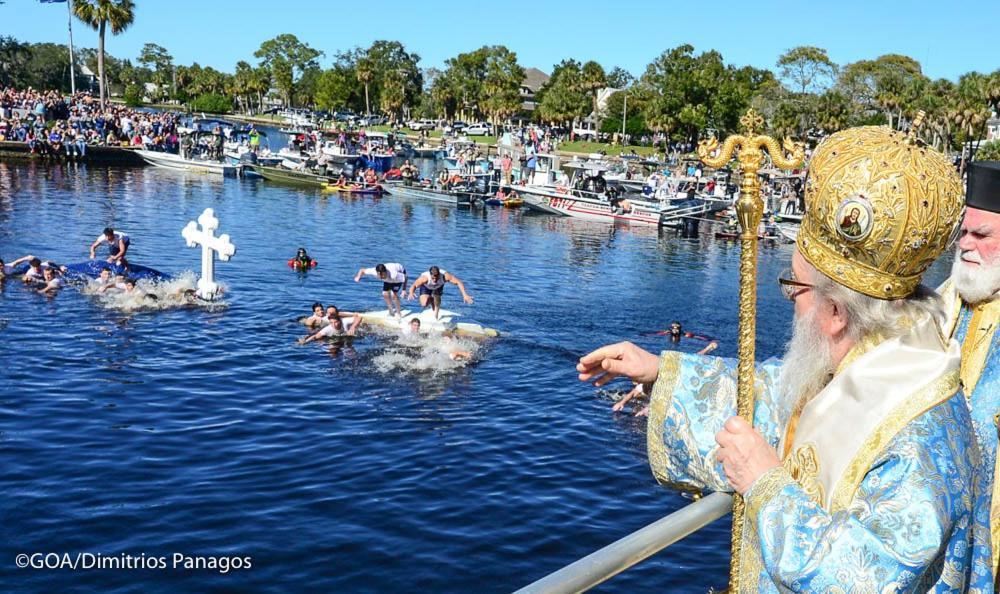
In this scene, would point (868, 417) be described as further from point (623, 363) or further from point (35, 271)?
point (35, 271)

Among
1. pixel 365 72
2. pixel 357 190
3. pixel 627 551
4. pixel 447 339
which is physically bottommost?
pixel 447 339

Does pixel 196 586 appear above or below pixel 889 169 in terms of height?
below

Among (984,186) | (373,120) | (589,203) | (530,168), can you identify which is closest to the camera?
(984,186)

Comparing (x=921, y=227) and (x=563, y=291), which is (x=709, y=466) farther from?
(x=563, y=291)

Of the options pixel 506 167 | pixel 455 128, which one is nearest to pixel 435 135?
pixel 455 128

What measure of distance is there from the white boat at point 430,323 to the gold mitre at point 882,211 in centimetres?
1790

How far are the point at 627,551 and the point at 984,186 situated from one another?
Answer: 7.10ft

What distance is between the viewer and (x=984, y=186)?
338cm

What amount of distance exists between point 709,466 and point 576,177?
53430mm

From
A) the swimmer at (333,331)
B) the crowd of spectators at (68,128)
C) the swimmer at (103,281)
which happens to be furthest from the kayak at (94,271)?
the crowd of spectators at (68,128)

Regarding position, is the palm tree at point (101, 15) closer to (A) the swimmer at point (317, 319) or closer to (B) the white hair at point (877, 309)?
(A) the swimmer at point (317, 319)

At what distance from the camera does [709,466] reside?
258 centimetres

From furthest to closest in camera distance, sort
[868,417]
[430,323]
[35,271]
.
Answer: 1. [35,271]
2. [430,323]
3. [868,417]

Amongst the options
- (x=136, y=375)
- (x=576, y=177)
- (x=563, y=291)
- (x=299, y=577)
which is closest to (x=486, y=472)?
(x=299, y=577)
